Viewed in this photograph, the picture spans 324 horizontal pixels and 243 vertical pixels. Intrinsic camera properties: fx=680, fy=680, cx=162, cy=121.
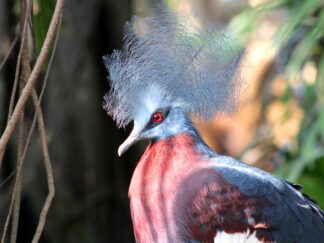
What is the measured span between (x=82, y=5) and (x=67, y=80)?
1.44ft

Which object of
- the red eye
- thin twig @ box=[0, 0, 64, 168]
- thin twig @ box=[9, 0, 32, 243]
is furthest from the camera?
the red eye

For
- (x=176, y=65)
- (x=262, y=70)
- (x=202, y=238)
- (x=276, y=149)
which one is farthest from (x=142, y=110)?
(x=262, y=70)

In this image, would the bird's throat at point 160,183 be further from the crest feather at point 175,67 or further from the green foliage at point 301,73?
the green foliage at point 301,73

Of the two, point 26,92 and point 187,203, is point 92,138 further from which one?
point 26,92

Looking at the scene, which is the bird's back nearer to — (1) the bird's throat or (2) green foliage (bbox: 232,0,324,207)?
(1) the bird's throat

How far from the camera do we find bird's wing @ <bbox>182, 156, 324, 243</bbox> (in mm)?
1980

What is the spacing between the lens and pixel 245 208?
2014 millimetres

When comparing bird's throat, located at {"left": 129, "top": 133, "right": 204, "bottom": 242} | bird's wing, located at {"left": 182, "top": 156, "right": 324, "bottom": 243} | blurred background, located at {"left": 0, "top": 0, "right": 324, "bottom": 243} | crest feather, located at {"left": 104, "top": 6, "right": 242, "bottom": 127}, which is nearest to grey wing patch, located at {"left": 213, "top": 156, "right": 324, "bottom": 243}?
bird's wing, located at {"left": 182, "top": 156, "right": 324, "bottom": 243}

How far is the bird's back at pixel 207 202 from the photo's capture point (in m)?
1.98

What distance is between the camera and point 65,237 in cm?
415

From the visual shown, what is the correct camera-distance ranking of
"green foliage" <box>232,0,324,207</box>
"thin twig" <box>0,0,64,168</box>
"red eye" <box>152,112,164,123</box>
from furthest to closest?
1. "green foliage" <box>232,0,324,207</box>
2. "red eye" <box>152,112,164,123</box>
3. "thin twig" <box>0,0,64,168</box>

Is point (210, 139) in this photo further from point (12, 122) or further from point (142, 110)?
point (12, 122)

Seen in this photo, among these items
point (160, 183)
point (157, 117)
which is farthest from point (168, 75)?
point (160, 183)

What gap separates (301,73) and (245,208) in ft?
6.43
